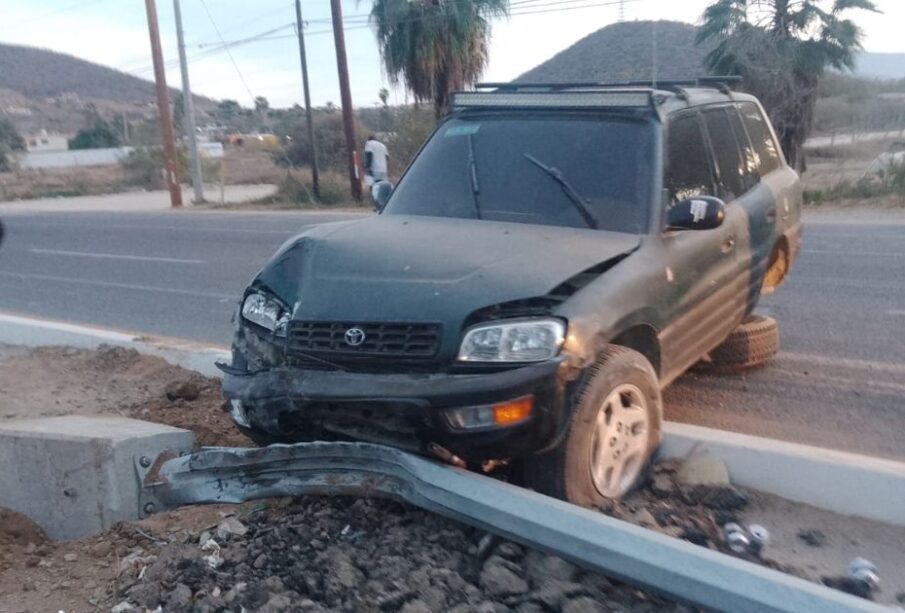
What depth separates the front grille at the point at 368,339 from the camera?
4145mm

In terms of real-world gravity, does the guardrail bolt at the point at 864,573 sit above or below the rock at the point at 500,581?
below

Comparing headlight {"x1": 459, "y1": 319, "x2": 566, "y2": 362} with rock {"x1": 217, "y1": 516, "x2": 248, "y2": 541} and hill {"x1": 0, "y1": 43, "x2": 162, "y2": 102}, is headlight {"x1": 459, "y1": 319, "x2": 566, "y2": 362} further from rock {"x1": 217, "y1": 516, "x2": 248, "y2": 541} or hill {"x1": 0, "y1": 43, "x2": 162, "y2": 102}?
hill {"x1": 0, "y1": 43, "x2": 162, "y2": 102}

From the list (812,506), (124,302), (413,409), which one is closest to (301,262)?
(413,409)

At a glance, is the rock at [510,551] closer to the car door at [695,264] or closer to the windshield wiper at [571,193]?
the car door at [695,264]

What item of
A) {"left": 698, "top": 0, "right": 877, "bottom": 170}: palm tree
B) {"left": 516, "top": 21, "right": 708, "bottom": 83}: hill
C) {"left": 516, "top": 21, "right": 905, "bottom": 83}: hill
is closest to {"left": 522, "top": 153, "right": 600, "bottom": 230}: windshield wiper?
{"left": 698, "top": 0, "right": 877, "bottom": 170}: palm tree

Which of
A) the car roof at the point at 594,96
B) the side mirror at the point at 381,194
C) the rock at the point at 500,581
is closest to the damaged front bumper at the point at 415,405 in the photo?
the rock at the point at 500,581

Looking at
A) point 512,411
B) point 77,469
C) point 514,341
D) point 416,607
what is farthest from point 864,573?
point 77,469


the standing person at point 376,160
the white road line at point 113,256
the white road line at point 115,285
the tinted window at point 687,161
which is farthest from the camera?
the standing person at point 376,160

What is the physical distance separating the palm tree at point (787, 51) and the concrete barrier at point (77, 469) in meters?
24.4

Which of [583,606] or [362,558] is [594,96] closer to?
[362,558]

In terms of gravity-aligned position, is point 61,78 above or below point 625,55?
above

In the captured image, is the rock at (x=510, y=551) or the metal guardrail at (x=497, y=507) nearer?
the metal guardrail at (x=497, y=507)

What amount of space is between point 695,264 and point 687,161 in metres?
0.69

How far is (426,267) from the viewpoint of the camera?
14.7ft
